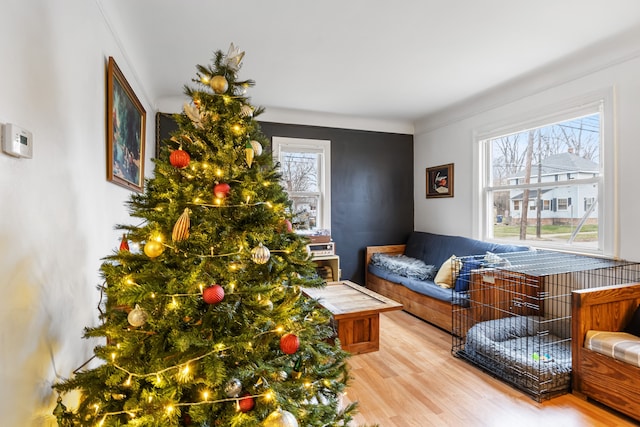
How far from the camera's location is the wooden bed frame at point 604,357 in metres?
1.86

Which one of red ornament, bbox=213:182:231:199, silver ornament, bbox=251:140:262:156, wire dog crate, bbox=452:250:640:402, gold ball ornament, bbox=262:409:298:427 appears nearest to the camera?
gold ball ornament, bbox=262:409:298:427

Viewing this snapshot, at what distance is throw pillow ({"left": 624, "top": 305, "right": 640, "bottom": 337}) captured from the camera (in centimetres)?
215

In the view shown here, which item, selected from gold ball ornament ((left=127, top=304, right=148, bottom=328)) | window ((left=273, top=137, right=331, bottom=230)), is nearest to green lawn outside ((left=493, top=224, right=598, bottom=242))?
window ((left=273, top=137, right=331, bottom=230))

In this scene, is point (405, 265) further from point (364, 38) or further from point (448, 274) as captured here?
point (364, 38)

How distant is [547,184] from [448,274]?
1268 millimetres

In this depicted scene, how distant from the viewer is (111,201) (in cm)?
206

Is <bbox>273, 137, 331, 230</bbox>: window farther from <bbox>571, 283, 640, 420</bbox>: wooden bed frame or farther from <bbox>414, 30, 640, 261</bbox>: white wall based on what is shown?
<bbox>571, 283, 640, 420</bbox>: wooden bed frame

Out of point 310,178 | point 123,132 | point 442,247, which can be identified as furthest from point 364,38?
point 442,247

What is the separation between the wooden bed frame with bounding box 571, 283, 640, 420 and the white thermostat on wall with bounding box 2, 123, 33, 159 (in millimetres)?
2874

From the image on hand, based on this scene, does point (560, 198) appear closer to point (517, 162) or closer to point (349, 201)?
point (517, 162)

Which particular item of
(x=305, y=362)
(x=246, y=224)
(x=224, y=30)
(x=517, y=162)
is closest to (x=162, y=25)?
(x=224, y=30)

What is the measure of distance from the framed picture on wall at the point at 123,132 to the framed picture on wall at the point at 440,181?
137 inches

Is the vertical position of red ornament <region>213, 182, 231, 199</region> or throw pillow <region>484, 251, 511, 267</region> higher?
red ornament <region>213, 182, 231, 199</region>

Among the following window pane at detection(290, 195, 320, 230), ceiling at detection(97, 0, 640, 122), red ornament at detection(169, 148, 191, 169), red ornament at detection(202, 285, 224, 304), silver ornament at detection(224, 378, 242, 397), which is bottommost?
silver ornament at detection(224, 378, 242, 397)
